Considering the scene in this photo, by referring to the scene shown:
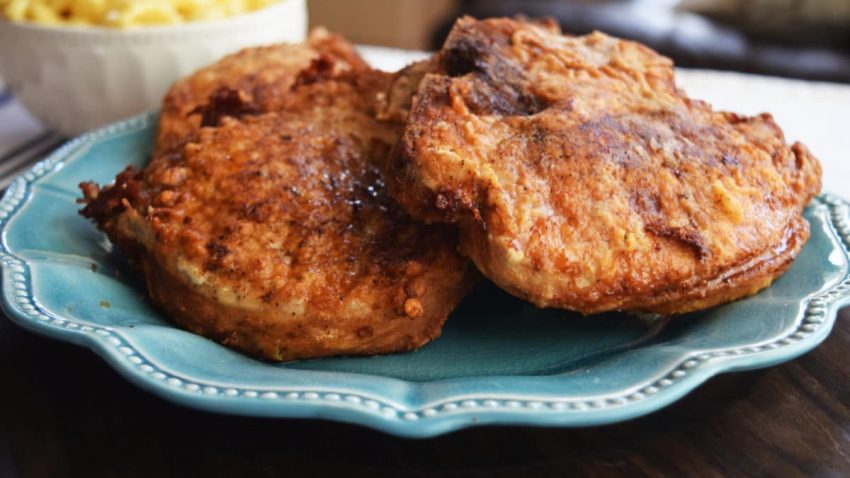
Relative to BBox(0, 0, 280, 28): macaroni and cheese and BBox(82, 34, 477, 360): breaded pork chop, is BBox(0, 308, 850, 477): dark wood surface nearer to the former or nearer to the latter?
BBox(82, 34, 477, 360): breaded pork chop

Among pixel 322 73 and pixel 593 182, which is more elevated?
pixel 593 182

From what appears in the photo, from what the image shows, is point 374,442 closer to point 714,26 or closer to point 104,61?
point 104,61

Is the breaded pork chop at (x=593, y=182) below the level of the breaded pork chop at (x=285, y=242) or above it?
above

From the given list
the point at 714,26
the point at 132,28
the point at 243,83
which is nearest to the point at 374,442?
the point at 243,83

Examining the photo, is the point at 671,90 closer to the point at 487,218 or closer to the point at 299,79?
the point at 487,218

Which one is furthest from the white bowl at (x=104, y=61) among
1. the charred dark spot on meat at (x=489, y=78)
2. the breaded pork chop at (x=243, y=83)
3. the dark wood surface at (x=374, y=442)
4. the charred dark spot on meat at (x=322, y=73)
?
the dark wood surface at (x=374, y=442)

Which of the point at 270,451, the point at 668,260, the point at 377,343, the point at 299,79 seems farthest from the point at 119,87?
the point at 668,260

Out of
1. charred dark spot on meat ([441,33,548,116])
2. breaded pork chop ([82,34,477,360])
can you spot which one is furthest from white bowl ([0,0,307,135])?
charred dark spot on meat ([441,33,548,116])

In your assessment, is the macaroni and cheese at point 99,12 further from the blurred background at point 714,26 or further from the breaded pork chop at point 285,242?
the blurred background at point 714,26
